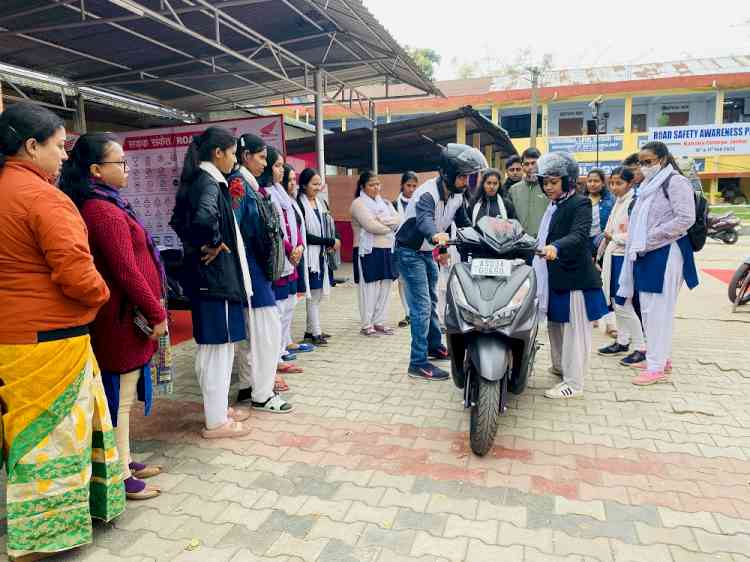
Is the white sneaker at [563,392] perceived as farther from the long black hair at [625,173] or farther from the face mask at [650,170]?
the long black hair at [625,173]

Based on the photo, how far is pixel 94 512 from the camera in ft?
7.51

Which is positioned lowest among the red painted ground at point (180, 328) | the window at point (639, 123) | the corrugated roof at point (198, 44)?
the red painted ground at point (180, 328)

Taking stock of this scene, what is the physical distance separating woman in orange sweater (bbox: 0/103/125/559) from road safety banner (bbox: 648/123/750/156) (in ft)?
81.3

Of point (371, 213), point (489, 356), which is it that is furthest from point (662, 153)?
point (371, 213)

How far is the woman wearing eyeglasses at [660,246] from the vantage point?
3850mm

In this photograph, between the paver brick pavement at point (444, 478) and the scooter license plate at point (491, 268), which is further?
the scooter license plate at point (491, 268)

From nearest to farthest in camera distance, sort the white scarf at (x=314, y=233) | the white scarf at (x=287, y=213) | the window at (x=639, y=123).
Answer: the white scarf at (x=287, y=213), the white scarf at (x=314, y=233), the window at (x=639, y=123)

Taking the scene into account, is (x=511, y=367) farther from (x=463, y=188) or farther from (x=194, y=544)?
(x=194, y=544)

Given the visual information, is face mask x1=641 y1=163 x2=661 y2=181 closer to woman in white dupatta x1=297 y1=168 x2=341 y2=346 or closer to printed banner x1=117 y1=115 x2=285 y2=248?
woman in white dupatta x1=297 y1=168 x2=341 y2=346

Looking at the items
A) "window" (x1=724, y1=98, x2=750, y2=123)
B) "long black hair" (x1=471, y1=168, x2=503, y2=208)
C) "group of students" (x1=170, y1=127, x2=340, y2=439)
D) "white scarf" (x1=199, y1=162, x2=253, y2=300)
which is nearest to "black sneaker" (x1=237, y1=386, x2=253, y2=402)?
"group of students" (x1=170, y1=127, x2=340, y2=439)

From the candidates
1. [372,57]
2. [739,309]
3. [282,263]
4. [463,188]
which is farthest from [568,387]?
[372,57]

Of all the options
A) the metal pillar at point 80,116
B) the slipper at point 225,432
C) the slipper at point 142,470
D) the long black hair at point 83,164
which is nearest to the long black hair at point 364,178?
the slipper at point 225,432

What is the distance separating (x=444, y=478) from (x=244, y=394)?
172 cm

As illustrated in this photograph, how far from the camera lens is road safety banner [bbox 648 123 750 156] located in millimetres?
22875
